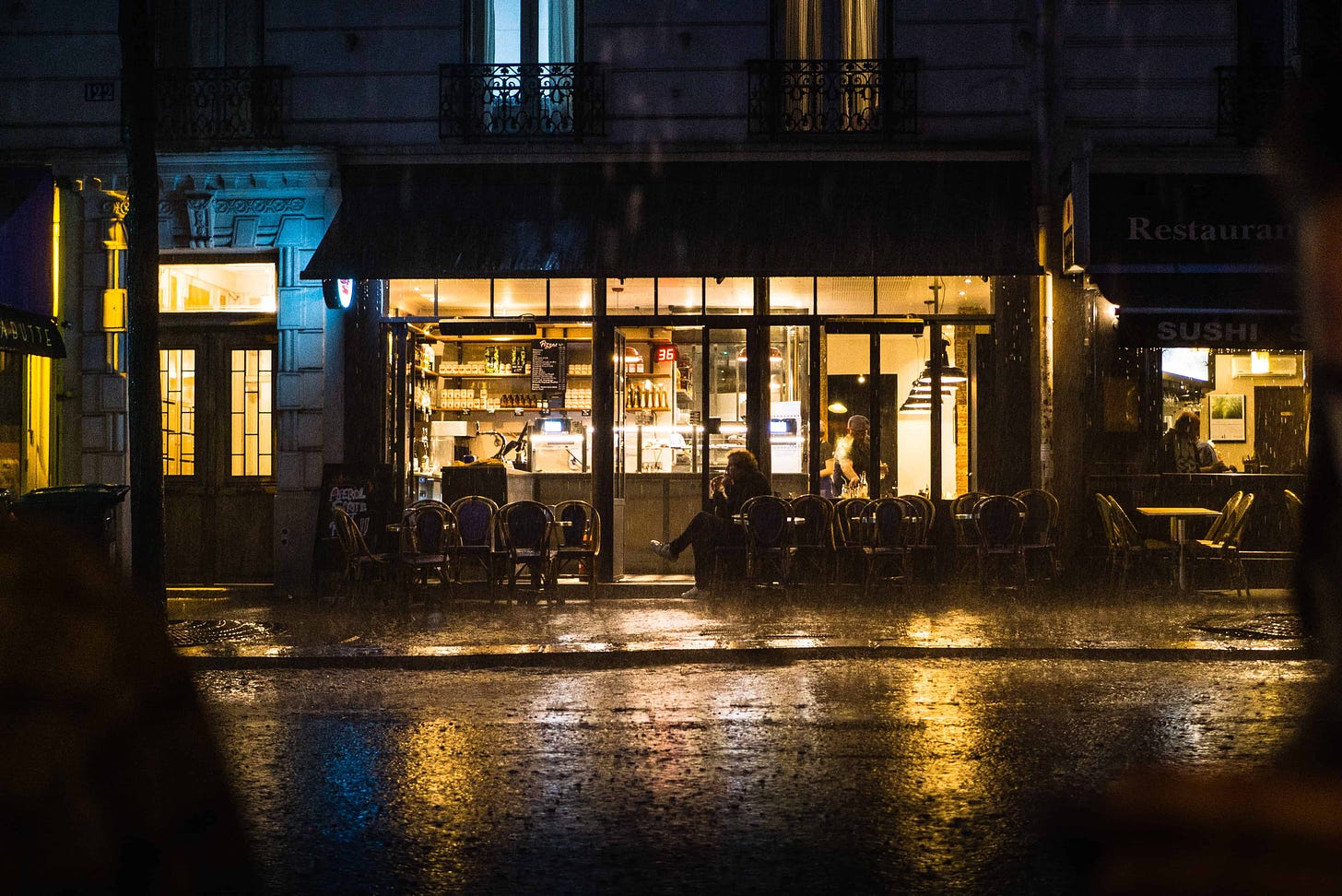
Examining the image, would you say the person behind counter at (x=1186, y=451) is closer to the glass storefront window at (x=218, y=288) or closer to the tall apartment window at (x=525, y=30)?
the tall apartment window at (x=525, y=30)

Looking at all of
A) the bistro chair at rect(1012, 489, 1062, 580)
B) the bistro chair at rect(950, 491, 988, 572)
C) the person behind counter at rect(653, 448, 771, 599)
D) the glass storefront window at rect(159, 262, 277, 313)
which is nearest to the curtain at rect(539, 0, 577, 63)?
the glass storefront window at rect(159, 262, 277, 313)

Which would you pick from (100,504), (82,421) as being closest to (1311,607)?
(100,504)

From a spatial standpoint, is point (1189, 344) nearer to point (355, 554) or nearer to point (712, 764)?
point (355, 554)

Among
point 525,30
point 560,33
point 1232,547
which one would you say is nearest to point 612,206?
point 560,33

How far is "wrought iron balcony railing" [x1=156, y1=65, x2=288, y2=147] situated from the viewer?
14.6 m

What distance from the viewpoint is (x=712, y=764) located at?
608 cm

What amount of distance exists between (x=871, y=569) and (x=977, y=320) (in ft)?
11.3

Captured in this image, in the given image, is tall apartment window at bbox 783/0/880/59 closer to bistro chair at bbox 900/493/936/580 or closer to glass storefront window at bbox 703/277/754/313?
glass storefront window at bbox 703/277/754/313

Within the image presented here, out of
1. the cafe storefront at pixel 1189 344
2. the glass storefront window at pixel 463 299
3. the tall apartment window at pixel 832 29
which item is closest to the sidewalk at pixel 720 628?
the cafe storefront at pixel 1189 344

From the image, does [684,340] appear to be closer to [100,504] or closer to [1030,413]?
[1030,413]

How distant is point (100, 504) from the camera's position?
11102mm

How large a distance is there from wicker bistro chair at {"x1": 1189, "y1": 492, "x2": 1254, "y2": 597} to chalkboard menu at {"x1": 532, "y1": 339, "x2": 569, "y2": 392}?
24.6 ft

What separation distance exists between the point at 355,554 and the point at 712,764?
24.5 ft

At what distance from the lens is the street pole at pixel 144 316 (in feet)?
33.8
